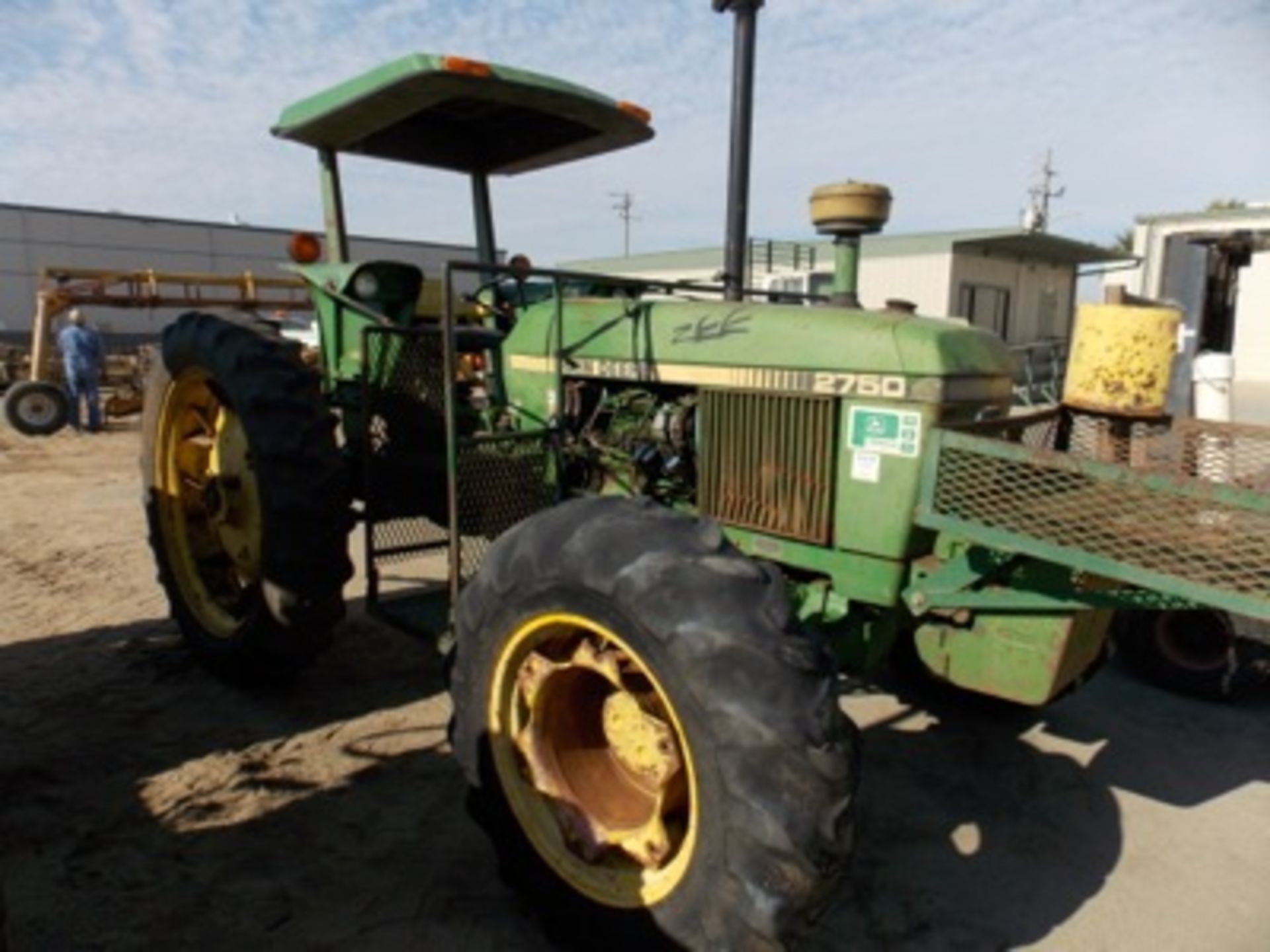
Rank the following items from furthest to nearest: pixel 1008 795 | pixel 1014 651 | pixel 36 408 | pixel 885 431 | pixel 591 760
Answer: pixel 36 408, pixel 1008 795, pixel 1014 651, pixel 885 431, pixel 591 760

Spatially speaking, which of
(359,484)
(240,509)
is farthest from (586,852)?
(240,509)

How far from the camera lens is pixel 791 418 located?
289 cm

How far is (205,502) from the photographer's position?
4.28 metres

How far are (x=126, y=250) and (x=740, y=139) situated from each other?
38134 mm

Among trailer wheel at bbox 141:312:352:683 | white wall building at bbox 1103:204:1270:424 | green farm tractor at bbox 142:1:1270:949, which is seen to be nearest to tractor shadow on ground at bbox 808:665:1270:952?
green farm tractor at bbox 142:1:1270:949

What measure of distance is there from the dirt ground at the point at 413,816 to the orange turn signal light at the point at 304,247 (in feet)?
5.89

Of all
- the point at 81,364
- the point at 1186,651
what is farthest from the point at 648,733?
the point at 81,364

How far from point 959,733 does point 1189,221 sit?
1360 cm

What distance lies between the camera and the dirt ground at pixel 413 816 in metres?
2.61

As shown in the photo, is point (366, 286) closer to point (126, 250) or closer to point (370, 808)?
point (370, 808)

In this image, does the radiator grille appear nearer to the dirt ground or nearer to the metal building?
the dirt ground

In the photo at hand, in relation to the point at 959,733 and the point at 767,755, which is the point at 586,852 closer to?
the point at 767,755

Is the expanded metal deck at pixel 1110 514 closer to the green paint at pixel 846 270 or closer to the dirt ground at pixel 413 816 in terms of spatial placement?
the green paint at pixel 846 270

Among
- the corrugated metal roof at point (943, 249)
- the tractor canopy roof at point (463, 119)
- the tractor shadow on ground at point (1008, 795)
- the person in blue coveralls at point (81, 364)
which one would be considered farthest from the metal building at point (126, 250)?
the tractor shadow on ground at point (1008, 795)
